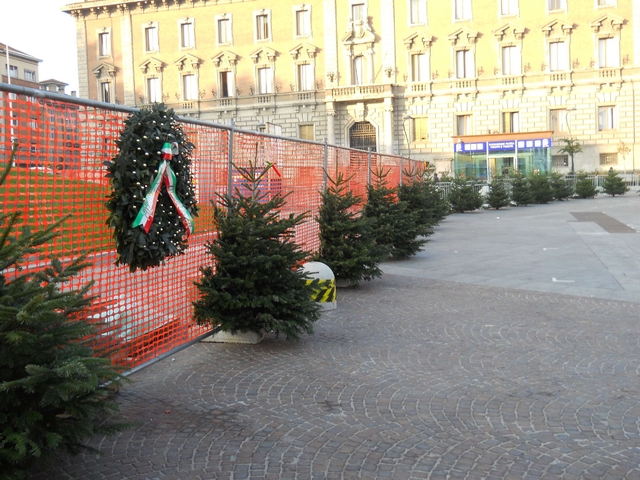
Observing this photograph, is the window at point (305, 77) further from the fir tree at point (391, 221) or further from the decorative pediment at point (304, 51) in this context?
the fir tree at point (391, 221)

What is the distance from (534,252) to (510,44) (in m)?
42.6

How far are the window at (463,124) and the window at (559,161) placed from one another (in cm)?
695

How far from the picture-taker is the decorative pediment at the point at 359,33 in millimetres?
→ 56938

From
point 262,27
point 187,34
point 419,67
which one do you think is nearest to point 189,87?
point 187,34

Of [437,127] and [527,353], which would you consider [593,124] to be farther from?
[527,353]

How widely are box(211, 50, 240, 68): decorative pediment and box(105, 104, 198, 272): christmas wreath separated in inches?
2263

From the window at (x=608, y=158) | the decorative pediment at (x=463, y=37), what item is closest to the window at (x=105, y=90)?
the decorative pediment at (x=463, y=37)

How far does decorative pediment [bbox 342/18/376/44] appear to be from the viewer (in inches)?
2242

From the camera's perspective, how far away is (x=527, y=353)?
24.1ft

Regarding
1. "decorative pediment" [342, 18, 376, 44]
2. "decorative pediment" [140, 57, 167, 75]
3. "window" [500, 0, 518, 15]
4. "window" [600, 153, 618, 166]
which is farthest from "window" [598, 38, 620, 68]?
"decorative pediment" [140, 57, 167, 75]

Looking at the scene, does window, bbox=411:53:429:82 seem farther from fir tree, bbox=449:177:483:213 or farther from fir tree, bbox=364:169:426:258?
fir tree, bbox=364:169:426:258

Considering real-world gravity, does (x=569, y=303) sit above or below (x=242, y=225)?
below

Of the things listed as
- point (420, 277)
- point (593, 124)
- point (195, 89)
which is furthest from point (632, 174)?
point (420, 277)

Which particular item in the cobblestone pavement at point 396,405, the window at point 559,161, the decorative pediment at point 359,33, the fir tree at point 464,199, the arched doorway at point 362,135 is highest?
the decorative pediment at point 359,33
